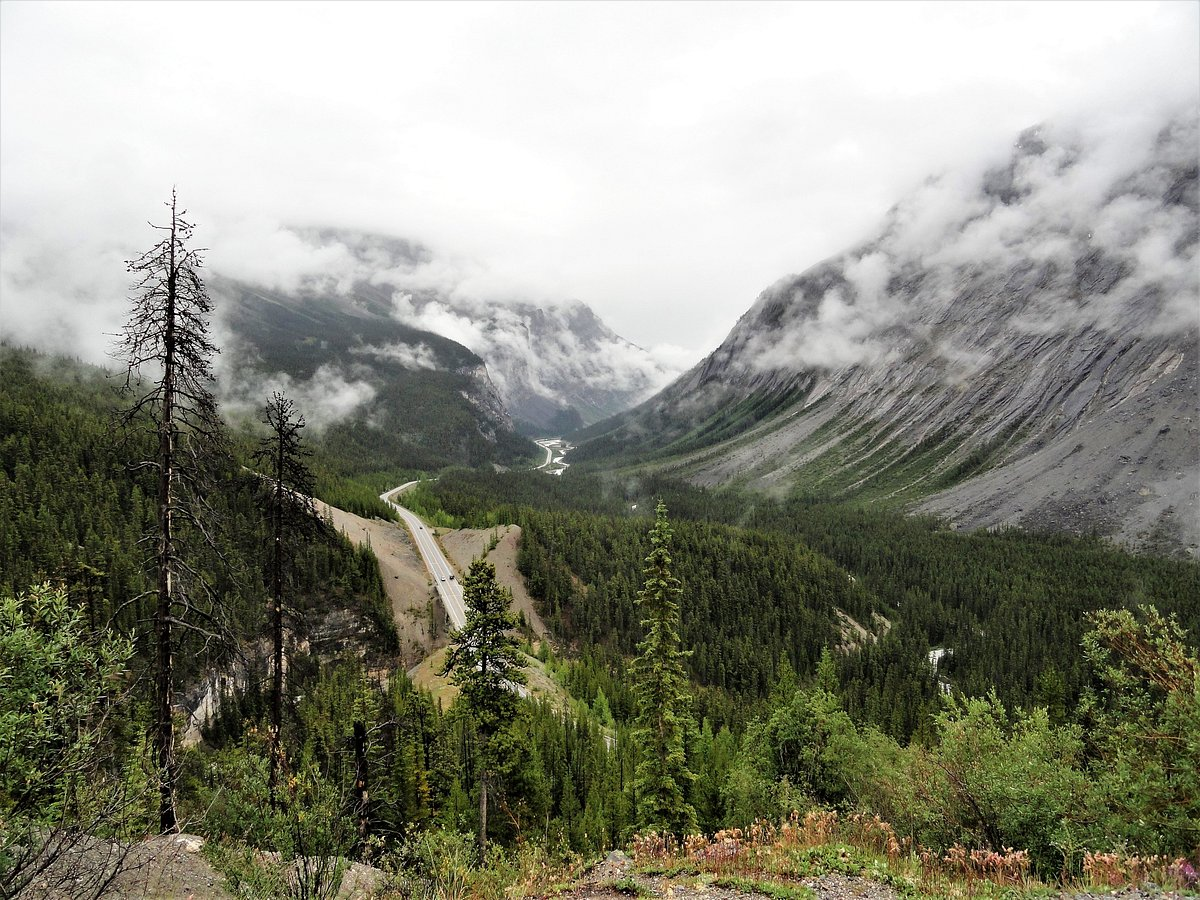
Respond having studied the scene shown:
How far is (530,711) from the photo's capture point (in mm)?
41594

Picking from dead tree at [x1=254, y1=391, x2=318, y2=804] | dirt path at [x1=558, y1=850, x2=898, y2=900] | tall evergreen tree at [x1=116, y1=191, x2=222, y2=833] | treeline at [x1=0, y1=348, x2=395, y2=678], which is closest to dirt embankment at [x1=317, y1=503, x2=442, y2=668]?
treeline at [x1=0, y1=348, x2=395, y2=678]

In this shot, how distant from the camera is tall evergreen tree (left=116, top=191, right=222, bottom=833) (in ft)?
44.2

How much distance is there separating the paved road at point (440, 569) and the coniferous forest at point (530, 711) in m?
9.34

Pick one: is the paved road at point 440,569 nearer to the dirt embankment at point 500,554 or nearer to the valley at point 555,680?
the valley at point 555,680

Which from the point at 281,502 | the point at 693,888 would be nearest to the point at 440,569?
the point at 281,502

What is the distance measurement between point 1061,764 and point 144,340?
27.8m

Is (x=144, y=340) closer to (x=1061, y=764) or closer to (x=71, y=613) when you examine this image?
(x=71, y=613)

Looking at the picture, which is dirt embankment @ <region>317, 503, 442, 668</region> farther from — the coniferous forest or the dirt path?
the dirt path

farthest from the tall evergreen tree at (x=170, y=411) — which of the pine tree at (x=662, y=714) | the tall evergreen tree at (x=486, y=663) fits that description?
the pine tree at (x=662, y=714)

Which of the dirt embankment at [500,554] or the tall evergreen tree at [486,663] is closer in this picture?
the tall evergreen tree at [486,663]

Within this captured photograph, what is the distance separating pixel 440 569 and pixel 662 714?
78.1 metres

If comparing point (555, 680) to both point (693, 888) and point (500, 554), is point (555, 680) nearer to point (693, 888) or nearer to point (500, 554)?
point (500, 554)

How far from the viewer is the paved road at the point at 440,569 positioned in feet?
261

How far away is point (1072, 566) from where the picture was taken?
12431 centimetres
